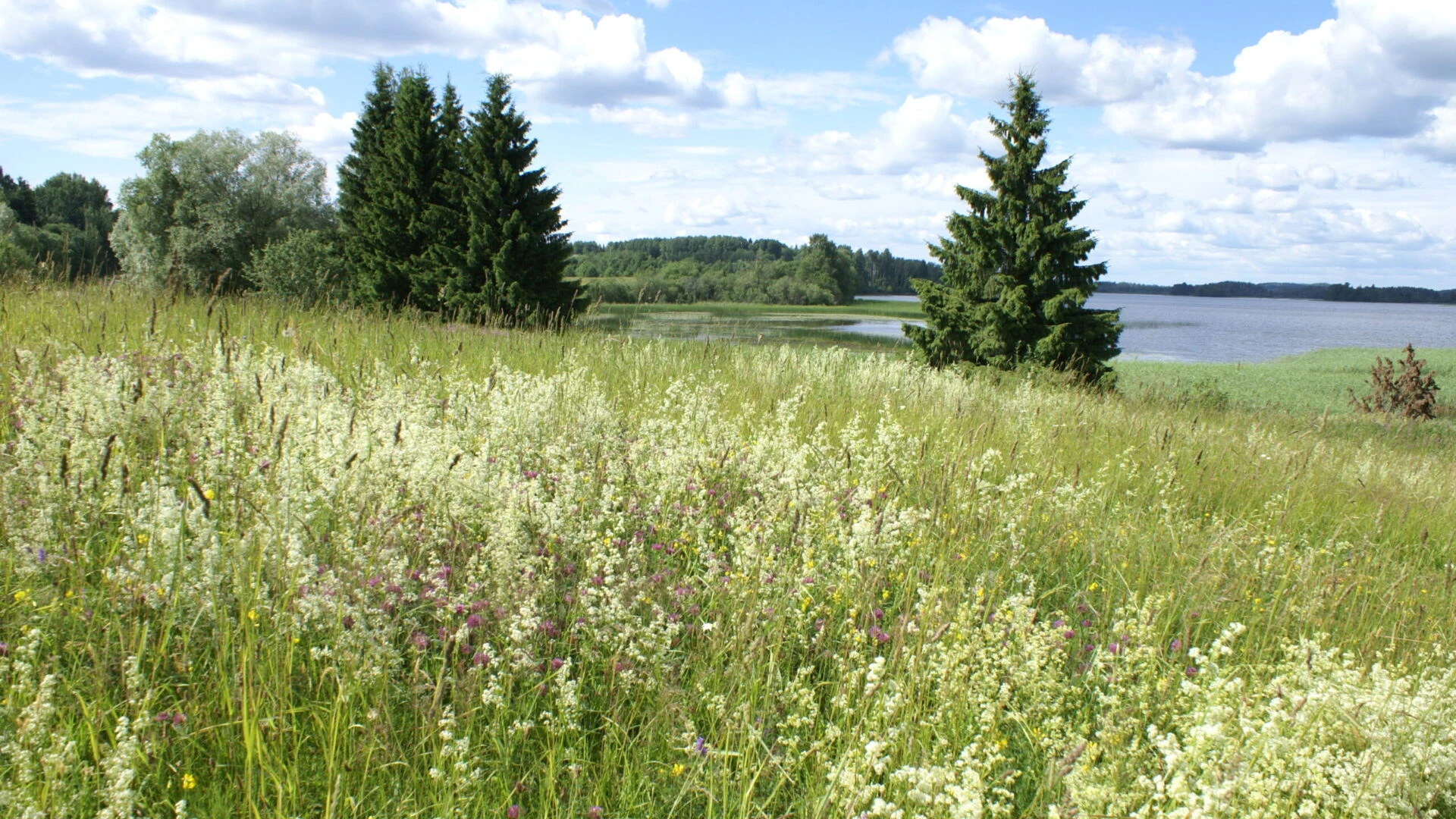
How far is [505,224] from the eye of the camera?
2805cm

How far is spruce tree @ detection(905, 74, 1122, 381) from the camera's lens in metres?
19.9

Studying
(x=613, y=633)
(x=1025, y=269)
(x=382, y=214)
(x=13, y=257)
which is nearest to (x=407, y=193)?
(x=382, y=214)

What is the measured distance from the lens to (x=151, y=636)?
2.52 metres

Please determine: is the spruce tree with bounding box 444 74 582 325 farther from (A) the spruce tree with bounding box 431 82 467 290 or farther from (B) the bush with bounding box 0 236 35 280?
(B) the bush with bounding box 0 236 35 280

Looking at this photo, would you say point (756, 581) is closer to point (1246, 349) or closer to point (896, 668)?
point (896, 668)

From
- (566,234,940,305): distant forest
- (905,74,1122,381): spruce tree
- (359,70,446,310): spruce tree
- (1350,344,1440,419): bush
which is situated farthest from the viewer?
(566,234,940,305): distant forest

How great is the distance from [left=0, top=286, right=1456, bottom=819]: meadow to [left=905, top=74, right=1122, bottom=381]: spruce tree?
617 inches

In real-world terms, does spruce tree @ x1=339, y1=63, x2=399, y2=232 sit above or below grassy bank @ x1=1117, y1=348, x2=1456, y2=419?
above

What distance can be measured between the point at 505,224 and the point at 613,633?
27360 mm

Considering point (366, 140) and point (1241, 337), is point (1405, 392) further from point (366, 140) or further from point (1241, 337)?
point (1241, 337)

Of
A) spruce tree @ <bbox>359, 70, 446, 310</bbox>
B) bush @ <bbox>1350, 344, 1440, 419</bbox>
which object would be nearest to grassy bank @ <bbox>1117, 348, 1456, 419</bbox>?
bush @ <bbox>1350, 344, 1440, 419</bbox>

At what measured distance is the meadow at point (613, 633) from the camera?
217 cm

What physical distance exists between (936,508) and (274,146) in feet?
176

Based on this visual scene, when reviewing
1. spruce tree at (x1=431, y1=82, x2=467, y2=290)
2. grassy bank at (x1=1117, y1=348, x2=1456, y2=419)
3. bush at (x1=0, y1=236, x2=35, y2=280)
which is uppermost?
spruce tree at (x1=431, y1=82, x2=467, y2=290)
